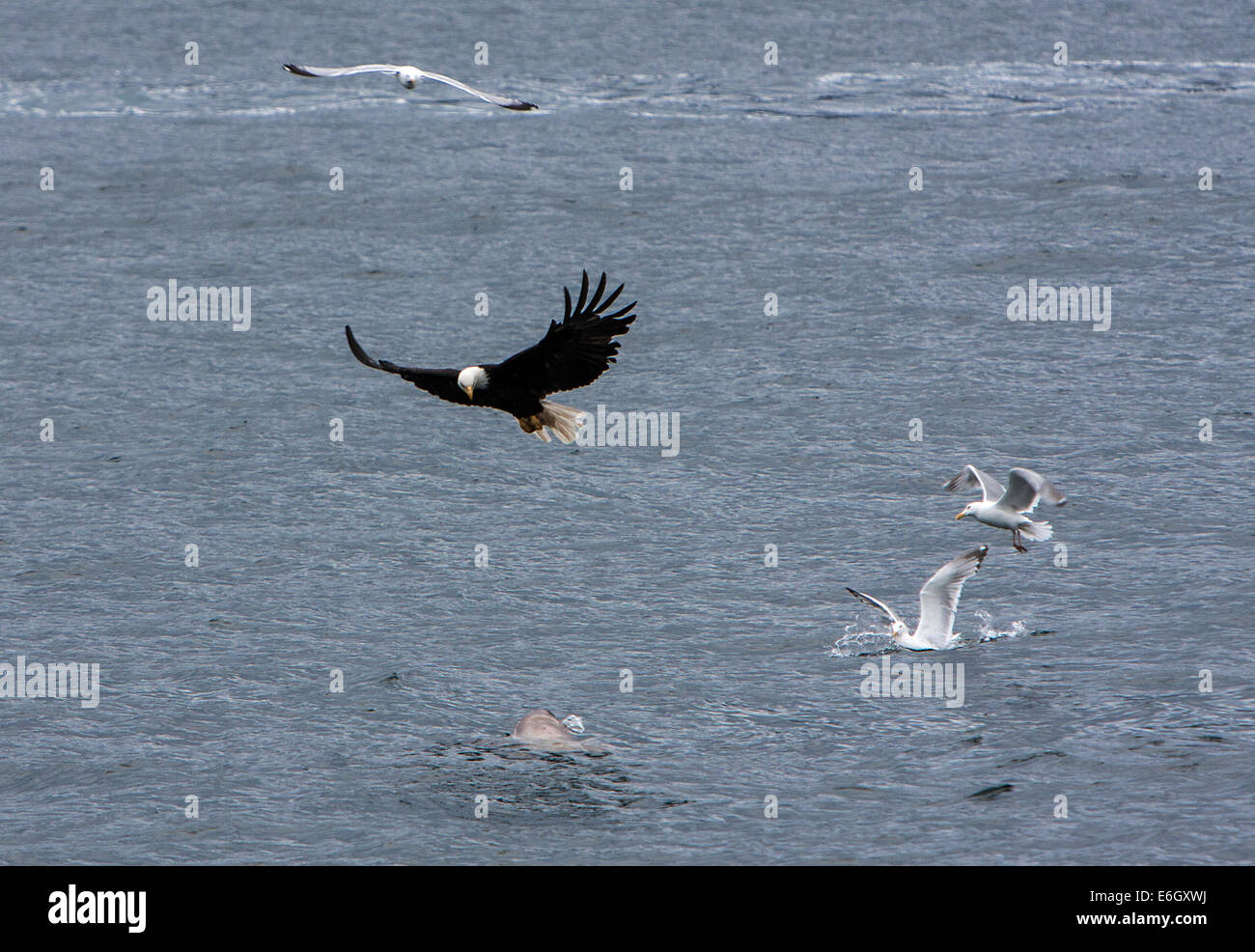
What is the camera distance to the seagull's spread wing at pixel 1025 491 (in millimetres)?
23938

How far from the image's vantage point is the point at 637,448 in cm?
3509

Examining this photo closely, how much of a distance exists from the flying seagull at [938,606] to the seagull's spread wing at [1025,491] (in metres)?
1.05

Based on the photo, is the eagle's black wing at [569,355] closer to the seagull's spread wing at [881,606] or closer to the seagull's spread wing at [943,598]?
the seagull's spread wing at [881,606]

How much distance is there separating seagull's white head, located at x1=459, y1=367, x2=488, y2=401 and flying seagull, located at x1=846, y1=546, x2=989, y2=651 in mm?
7604

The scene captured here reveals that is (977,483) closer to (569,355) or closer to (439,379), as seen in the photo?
(569,355)

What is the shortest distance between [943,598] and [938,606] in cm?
15

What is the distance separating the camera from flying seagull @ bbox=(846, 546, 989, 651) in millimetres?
26219

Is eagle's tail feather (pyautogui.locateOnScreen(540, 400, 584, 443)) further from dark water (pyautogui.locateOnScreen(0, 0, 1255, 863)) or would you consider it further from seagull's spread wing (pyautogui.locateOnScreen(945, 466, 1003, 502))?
seagull's spread wing (pyautogui.locateOnScreen(945, 466, 1003, 502))

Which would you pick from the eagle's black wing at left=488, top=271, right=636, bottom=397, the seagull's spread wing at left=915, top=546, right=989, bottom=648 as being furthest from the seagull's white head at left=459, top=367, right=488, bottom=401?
the seagull's spread wing at left=915, top=546, right=989, bottom=648

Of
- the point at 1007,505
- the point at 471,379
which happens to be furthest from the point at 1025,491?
the point at 471,379

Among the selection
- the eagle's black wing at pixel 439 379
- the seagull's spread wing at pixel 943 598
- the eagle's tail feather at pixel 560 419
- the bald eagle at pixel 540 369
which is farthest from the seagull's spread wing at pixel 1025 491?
the eagle's black wing at pixel 439 379

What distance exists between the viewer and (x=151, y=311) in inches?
A: 1596
